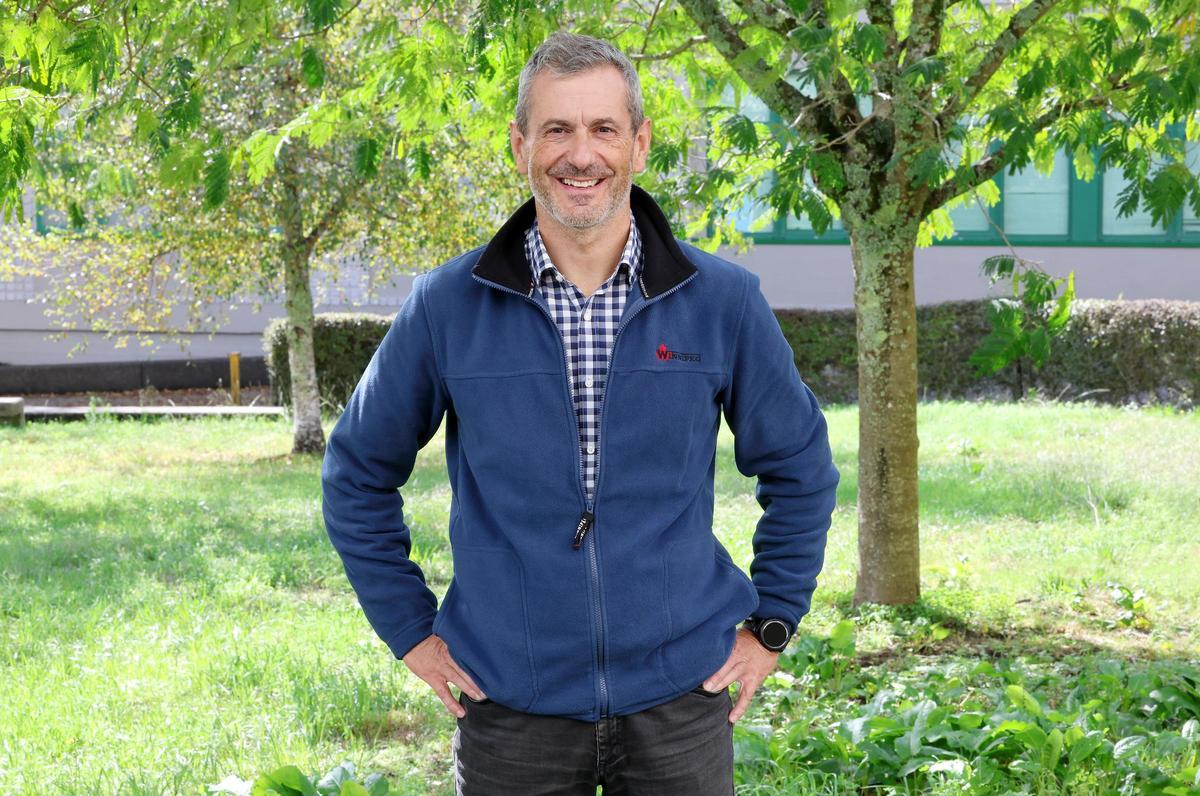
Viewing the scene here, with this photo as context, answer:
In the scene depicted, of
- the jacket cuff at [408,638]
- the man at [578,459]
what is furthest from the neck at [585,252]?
the jacket cuff at [408,638]

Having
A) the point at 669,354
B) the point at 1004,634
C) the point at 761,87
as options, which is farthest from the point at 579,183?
the point at 1004,634

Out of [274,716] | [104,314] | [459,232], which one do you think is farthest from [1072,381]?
[104,314]

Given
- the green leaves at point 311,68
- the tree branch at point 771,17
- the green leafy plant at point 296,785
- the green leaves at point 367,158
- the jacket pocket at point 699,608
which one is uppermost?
the tree branch at point 771,17

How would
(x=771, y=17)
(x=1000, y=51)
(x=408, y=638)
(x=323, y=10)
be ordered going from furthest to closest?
(x=1000, y=51) → (x=771, y=17) → (x=323, y=10) → (x=408, y=638)

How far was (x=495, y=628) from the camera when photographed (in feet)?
7.64

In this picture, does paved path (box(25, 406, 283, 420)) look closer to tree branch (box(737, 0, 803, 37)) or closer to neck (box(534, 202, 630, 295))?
tree branch (box(737, 0, 803, 37))

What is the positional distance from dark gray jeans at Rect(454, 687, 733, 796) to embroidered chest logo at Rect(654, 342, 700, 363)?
1.99 feet

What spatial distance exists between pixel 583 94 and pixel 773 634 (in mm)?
1088

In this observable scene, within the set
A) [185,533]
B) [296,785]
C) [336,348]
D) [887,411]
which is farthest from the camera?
[336,348]

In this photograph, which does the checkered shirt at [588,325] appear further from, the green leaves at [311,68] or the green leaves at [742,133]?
the green leaves at [311,68]

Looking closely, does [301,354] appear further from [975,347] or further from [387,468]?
[387,468]

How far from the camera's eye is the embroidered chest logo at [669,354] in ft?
7.75

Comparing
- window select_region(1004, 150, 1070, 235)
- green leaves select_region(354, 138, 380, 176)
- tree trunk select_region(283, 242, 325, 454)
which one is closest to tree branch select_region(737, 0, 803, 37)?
green leaves select_region(354, 138, 380, 176)

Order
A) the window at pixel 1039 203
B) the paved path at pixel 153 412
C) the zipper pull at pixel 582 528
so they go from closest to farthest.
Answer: the zipper pull at pixel 582 528, the paved path at pixel 153 412, the window at pixel 1039 203
